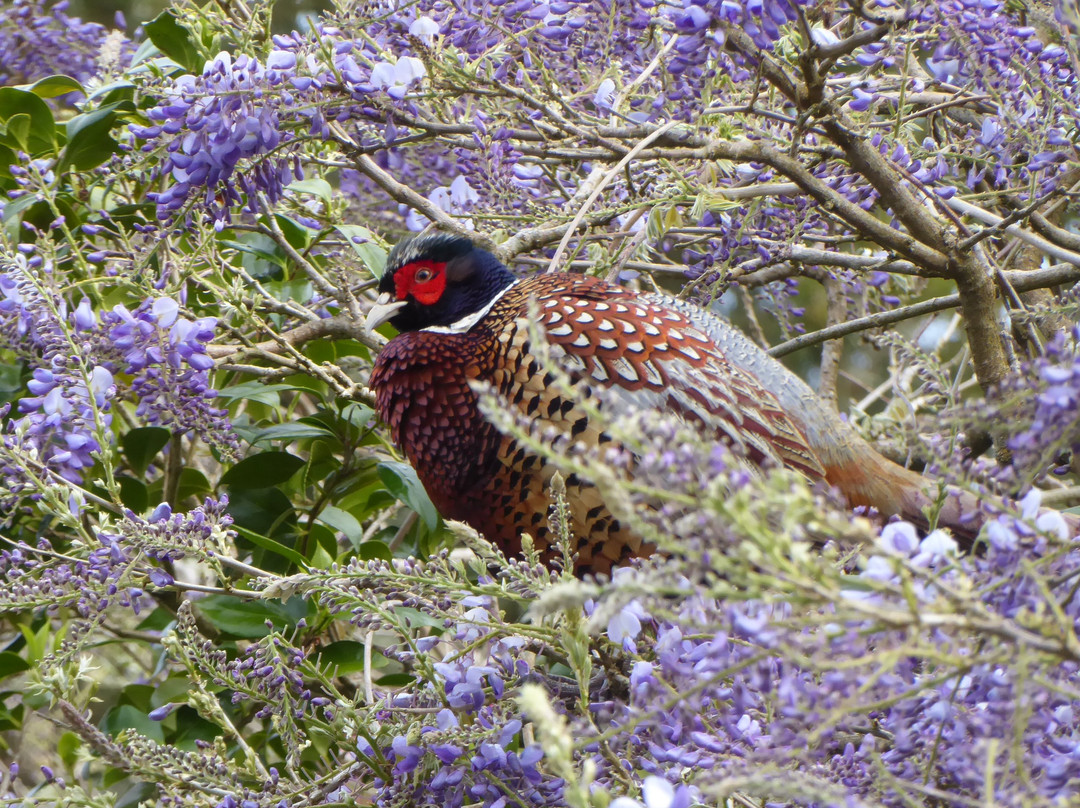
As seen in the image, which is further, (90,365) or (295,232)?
(295,232)

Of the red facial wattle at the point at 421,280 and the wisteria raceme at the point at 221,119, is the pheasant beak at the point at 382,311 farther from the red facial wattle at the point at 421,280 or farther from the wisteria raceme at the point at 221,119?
the wisteria raceme at the point at 221,119

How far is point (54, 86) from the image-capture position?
294cm

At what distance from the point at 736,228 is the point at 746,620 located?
172 cm

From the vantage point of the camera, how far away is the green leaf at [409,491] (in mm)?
2383

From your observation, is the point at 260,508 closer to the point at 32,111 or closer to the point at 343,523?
the point at 343,523

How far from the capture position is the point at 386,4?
235 centimetres

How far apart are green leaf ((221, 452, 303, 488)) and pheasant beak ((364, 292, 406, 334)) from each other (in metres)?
0.41

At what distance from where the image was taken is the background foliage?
94 cm

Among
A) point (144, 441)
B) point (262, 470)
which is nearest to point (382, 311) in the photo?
point (262, 470)

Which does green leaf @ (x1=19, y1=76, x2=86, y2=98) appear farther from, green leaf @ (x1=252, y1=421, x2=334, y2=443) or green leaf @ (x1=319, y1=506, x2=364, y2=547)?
green leaf @ (x1=319, y1=506, x2=364, y2=547)

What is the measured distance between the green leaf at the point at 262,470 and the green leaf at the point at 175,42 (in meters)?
0.88

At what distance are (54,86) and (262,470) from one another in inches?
51.7

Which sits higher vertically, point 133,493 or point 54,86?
point 54,86

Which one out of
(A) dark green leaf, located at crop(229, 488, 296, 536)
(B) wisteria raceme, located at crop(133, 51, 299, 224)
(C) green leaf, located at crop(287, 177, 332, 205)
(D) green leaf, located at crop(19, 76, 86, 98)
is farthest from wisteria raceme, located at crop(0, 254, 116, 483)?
(D) green leaf, located at crop(19, 76, 86, 98)
